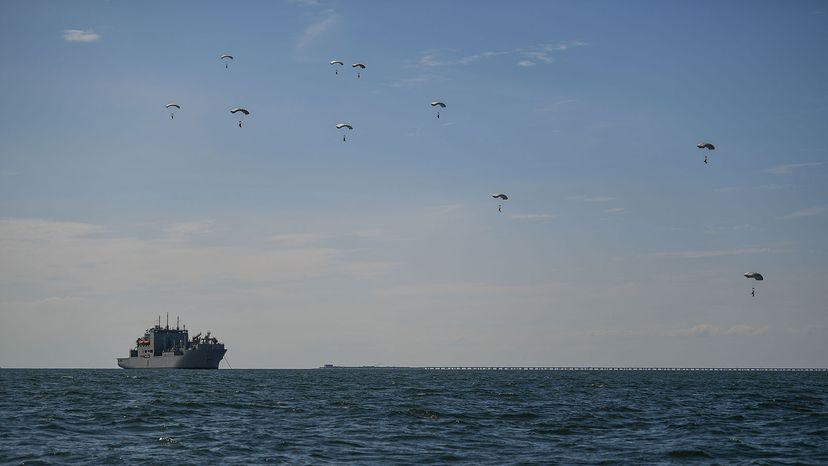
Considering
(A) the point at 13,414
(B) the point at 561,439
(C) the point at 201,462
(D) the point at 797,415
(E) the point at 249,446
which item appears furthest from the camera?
(D) the point at 797,415

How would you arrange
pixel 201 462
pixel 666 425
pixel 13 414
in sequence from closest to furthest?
pixel 201 462, pixel 666 425, pixel 13 414

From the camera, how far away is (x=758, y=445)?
41.9 meters

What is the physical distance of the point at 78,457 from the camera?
3575 centimetres

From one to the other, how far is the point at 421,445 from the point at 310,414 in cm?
1935

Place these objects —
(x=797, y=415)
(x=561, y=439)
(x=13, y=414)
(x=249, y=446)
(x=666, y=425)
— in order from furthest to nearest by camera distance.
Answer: (x=797, y=415)
(x=13, y=414)
(x=666, y=425)
(x=561, y=439)
(x=249, y=446)

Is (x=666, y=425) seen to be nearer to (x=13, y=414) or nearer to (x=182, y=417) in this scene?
(x=182, y=417)

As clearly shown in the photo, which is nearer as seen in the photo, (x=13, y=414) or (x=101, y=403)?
(x=13, y=414)

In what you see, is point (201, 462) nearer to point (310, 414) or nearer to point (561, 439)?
point (561, 439)

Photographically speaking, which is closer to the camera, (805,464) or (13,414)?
(805,464)

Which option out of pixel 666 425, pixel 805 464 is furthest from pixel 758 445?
pixel 666 425

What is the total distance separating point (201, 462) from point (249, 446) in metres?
5.15

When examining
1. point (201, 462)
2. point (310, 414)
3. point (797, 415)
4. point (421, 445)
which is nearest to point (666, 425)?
point (797, 415)

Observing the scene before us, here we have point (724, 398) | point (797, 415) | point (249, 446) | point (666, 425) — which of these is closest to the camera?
point (249, 446)

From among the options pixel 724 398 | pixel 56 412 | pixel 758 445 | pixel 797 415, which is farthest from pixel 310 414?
pixel 724 398
